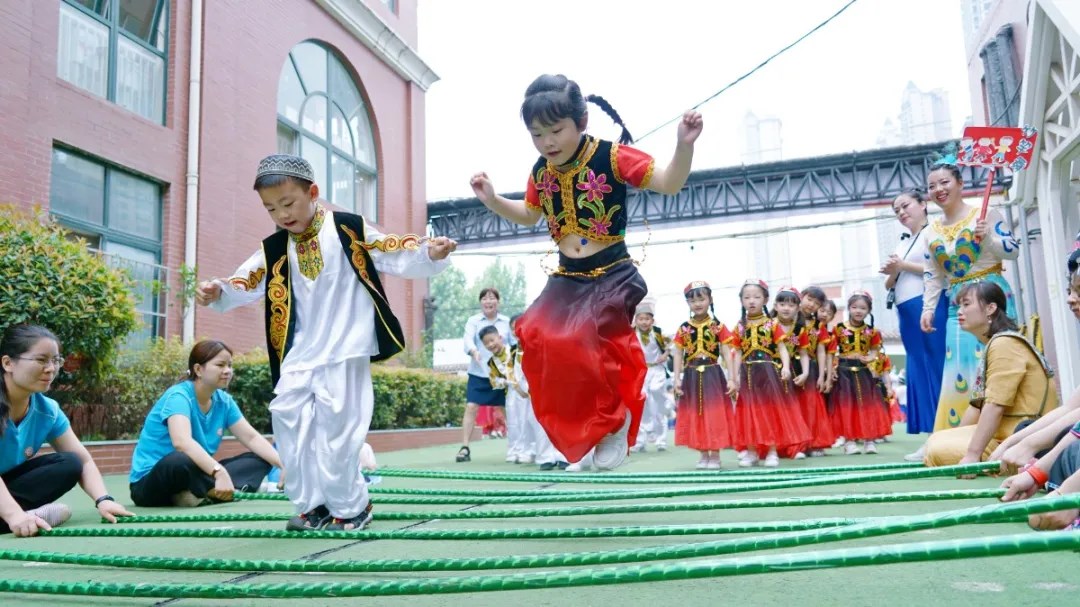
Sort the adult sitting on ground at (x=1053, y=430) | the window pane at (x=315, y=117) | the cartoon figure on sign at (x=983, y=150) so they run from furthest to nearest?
the window pane at (x=315, y=117) < the cartoon figure on sign at (x=983, y=150) < the adult sitting on ground at (x=1053, y=430)

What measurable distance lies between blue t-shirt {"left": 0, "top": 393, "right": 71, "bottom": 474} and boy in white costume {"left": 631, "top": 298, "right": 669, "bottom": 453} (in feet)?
21.5

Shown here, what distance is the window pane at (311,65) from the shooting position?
14.2m

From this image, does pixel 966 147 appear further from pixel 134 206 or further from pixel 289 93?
pixel 289 93

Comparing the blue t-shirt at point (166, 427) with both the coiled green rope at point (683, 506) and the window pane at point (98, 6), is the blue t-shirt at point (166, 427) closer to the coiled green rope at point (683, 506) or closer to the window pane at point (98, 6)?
the coiled green rope at point (683, 506)

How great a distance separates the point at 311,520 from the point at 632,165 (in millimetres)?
2024

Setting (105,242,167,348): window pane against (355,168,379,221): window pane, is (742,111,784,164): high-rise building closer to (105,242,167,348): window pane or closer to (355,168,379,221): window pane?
(355,168,379,221): window pane

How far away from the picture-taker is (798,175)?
1992 cm

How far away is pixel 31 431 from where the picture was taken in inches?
157

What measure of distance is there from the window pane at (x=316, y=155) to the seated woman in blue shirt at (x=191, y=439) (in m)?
9.68

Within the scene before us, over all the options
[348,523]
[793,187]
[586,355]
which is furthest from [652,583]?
[793,187]

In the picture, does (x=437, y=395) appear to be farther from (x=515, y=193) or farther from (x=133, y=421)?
(x=515, y=193)

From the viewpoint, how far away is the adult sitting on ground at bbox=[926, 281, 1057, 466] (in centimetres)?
415

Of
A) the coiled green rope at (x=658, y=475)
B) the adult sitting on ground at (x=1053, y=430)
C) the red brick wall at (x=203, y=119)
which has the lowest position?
the coiled green rope at (x=658, y=475)

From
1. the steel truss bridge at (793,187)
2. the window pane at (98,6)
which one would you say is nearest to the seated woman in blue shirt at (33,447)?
the window pane at (98,6)
